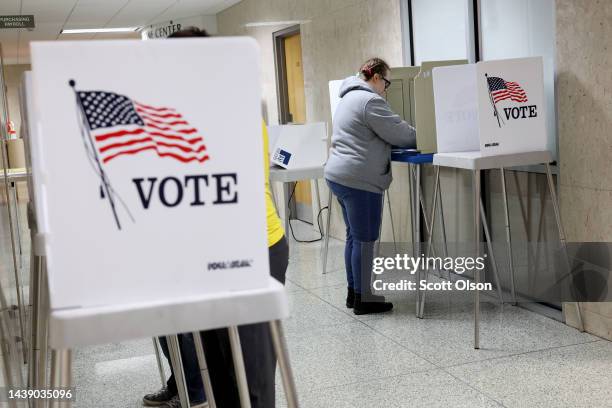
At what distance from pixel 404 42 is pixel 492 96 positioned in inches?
77.3

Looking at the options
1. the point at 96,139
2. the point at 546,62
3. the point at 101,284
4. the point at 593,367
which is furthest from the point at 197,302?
the point at 546,62

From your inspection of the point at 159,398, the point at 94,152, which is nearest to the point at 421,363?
the point at 159,398

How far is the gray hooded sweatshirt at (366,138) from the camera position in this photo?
3801 mm

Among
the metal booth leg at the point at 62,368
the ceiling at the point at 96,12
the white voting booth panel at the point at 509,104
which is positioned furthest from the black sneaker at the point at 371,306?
the ceiling at the point at 96,12

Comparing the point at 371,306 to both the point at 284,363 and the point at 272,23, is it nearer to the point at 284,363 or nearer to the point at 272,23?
the point at 284,363

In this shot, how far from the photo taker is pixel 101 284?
108 cm

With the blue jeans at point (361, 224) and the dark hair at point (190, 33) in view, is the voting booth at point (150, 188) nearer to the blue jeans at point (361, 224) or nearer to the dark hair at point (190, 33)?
the dark hair at point (190, 33)

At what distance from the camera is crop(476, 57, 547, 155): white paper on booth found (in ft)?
10.6

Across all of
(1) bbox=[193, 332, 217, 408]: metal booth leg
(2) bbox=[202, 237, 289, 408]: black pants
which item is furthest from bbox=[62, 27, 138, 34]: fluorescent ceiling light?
(1) bbox=[193, 332, 217, 408]: metal booth leg

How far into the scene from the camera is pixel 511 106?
130 inches

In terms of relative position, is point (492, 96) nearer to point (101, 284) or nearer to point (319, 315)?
point (319, 315)

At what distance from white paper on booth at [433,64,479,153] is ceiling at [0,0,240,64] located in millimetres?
5569

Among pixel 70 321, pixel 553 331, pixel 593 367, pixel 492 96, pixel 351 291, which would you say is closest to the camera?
pixel 70 321

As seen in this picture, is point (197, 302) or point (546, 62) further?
point (546, 62)
